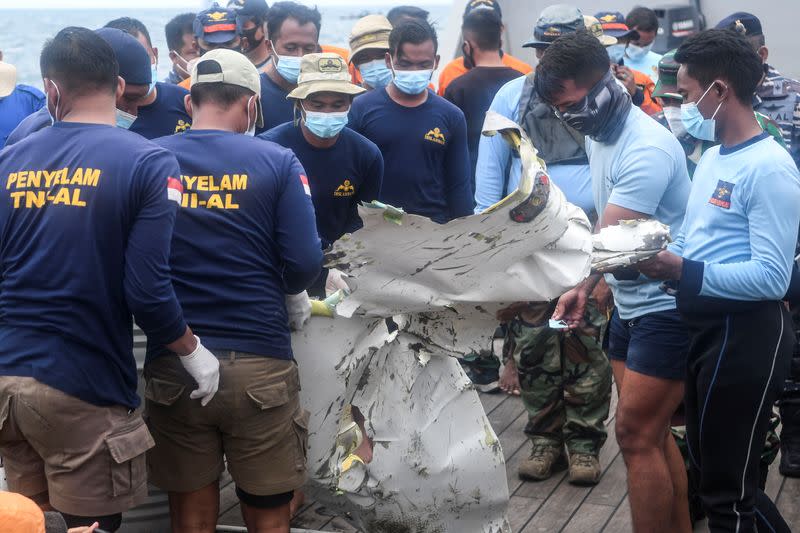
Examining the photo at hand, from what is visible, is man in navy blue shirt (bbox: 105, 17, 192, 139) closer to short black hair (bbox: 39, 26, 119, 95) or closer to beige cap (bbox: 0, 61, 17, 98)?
short black hair (bbox: 39, 26, 119, 95)

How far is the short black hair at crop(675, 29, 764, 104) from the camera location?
350 centimetres

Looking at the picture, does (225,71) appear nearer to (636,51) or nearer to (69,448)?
(69,448)

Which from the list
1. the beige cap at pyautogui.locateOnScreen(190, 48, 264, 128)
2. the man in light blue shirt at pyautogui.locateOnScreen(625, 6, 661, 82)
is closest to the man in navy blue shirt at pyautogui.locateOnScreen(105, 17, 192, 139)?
the beige cap at pyautogui.locateOnScreen(190, 48, 264, 128)

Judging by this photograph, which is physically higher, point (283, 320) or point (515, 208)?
point (515, 208)

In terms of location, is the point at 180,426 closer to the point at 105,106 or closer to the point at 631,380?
the point at 105,106

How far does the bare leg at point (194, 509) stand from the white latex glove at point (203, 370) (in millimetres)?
444

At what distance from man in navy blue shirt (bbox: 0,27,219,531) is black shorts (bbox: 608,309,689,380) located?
1.61 metres

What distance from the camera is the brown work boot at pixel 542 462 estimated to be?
5227 mm

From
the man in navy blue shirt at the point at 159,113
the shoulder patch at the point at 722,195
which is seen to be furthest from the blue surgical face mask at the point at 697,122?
the man in navy blue shirt at the point at 159,113

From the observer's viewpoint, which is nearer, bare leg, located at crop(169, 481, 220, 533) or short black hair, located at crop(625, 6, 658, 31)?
bare leg, located at crop(169, 481, 220, 533)

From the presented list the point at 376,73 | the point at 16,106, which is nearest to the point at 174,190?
the point at 376,73

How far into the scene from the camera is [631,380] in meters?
3.93

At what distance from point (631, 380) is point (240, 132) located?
1.66 metres

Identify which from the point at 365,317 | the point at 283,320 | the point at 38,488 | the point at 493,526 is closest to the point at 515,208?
the point at 365,317
